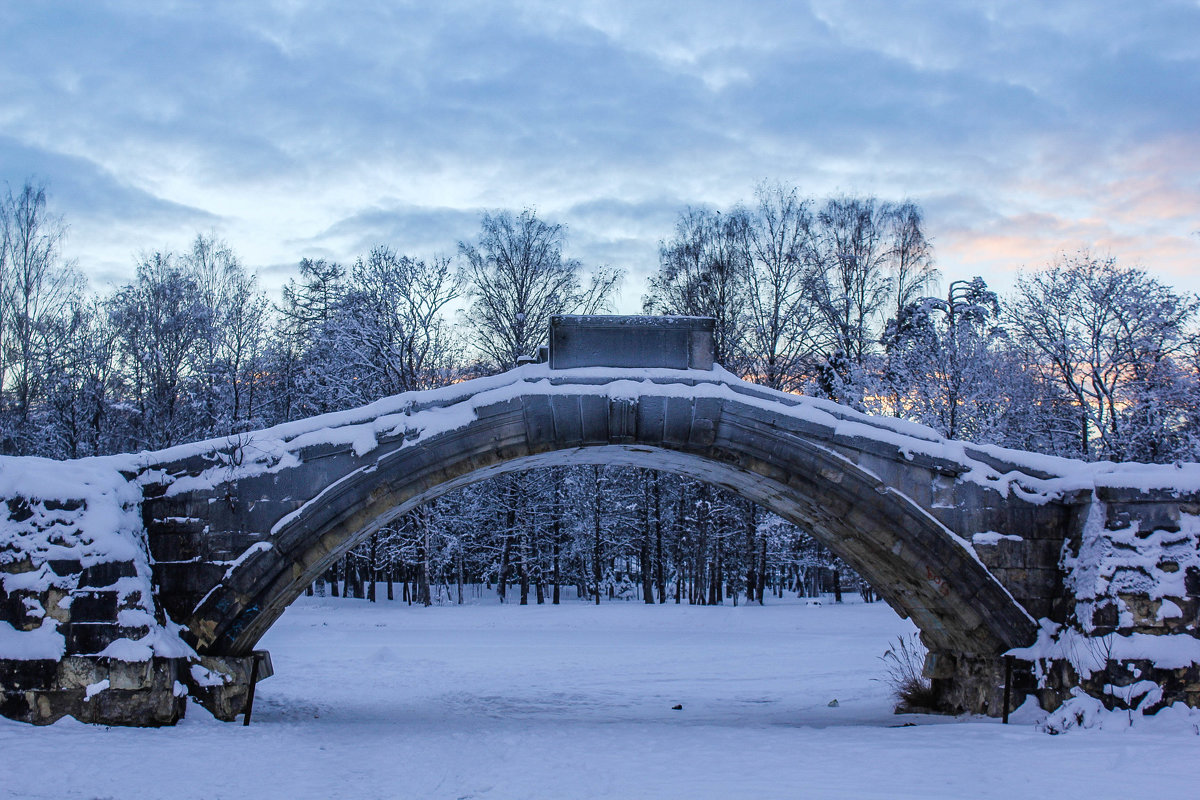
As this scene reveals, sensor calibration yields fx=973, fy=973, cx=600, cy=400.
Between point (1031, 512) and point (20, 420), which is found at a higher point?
point (20, 420)

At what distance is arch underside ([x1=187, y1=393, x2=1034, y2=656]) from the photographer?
8.41 meters

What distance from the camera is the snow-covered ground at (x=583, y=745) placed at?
6254mm

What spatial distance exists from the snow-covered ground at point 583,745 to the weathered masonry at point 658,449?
0.70 meters

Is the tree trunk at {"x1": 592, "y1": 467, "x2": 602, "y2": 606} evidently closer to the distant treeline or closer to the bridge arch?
the distant treeline

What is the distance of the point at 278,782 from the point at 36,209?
19111 mm

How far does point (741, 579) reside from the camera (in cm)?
3294

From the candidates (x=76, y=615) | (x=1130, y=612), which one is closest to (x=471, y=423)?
(x=76, y=615)

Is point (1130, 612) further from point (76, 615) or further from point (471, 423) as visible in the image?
point (76, 615)

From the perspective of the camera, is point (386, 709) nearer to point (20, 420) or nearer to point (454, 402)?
point (454, 402)

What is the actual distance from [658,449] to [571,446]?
85cm

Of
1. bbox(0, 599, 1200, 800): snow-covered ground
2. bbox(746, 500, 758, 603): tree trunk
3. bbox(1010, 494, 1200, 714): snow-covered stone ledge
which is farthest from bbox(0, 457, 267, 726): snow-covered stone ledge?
bbox(746, 500, 758, 603): tree trunk

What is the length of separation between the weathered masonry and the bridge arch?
19 millimetres

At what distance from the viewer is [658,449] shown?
30.2 ft

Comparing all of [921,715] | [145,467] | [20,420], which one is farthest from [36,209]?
[921,715]
